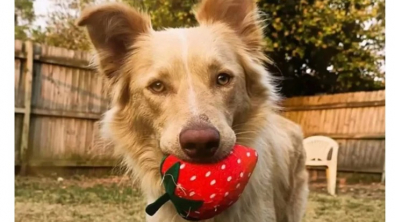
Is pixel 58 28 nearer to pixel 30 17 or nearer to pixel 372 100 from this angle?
pixel 30 17

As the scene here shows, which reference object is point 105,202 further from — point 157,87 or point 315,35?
point 315,35

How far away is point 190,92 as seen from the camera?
53.9 inches

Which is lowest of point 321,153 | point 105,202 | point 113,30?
point 105,202

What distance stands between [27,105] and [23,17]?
0.58m

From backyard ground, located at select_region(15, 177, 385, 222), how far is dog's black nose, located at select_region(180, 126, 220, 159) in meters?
1.04

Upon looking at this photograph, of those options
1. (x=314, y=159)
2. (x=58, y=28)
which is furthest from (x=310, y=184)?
(x=58, y=28)

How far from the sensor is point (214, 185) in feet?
4.09

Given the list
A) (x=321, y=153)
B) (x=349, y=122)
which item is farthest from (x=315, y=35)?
(x=321, y=153)

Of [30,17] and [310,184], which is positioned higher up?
[30,17]

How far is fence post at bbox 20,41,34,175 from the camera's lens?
101 inches

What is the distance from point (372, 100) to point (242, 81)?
105cm

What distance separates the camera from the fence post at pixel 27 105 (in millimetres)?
2574

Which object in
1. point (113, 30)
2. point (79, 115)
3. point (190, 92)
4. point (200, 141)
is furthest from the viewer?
point (79, 115)

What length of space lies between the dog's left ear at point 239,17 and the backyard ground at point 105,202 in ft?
3.08
